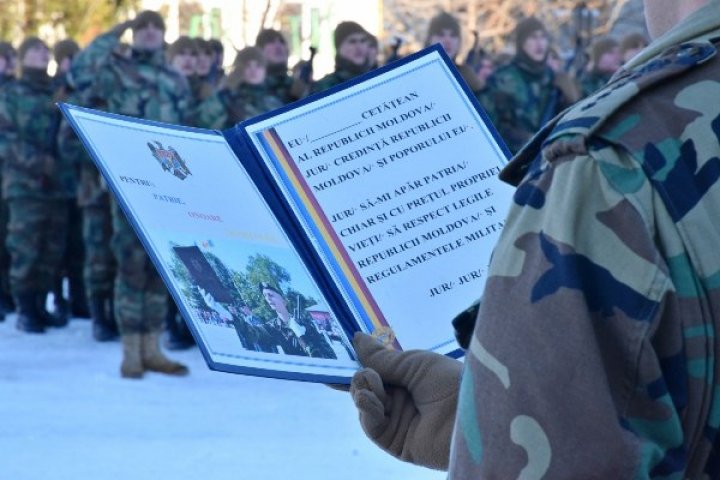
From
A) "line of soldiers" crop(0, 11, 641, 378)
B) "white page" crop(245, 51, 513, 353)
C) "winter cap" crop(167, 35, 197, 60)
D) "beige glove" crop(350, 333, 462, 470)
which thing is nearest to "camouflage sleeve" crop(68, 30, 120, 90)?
"line of soldiers" crop(0, 11, 641, 378)

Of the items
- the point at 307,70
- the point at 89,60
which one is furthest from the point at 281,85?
the point at 89,60

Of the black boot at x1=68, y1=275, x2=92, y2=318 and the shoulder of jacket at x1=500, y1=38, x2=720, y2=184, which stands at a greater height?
the black boot at x1=68, y1=275, x2=92, y2=318

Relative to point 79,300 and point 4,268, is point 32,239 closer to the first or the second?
point 79,300

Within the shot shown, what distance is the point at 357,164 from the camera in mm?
2123

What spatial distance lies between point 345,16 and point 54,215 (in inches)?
544

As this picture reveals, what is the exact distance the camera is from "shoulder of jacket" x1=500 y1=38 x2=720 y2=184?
126 cm

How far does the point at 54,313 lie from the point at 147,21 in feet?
12.5

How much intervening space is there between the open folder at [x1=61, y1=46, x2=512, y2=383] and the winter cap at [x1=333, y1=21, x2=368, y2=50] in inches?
291

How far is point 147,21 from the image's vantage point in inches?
312

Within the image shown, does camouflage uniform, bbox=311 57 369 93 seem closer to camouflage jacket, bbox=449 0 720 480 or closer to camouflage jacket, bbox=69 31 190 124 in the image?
camouflage jacket, bbox=69 31 190 124

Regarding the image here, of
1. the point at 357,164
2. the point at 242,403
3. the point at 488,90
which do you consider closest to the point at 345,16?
the point at 488,90

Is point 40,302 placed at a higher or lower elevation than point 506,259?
higher

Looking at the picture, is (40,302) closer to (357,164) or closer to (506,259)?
(357,164)

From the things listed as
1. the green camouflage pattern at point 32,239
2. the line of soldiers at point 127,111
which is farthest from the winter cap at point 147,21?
the green camouflage pattern at point 32,239
